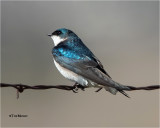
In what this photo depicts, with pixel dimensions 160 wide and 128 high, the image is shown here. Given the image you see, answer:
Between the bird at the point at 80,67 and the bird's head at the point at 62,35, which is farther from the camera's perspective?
the bird's head at the point at 62,35

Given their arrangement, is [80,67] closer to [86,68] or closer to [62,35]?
[86,68]

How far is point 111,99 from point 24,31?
7826 millimetres

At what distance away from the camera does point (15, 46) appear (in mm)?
14570

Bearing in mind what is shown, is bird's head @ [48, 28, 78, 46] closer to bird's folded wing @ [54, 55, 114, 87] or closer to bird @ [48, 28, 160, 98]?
bird @ [48, 28, 160, 98]

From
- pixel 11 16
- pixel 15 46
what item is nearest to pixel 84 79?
pixel 15 46

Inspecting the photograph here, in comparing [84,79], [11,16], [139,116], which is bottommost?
[139,116]

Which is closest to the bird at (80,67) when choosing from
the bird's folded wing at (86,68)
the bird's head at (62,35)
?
the bird's folded wing at (86,68)

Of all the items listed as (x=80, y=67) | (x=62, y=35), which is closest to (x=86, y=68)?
(x=80, y=67)

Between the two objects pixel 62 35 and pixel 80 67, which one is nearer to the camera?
pixel 80 67

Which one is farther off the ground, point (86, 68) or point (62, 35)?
point (62, 35)

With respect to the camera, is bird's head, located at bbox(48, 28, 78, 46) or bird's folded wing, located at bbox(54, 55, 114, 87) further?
bird's head, located at bbox(48, 28, 78, 46)

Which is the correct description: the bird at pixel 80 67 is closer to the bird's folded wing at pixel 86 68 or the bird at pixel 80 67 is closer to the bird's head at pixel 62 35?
the bird's folded wing at pixel 86 68

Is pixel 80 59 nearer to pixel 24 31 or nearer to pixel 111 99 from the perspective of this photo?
pixel 111 99

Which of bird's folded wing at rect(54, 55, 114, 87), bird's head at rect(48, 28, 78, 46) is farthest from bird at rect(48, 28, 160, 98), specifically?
bird's head at rect(48, 28, 78, 46)
